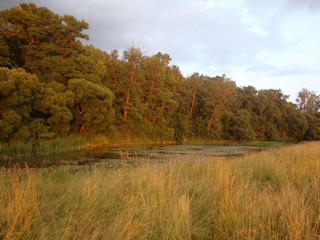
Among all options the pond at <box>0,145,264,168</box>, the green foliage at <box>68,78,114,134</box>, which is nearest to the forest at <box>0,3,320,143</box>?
the green foliage at <box>68,78,114,134</box>

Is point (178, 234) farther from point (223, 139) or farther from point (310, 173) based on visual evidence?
point (223, 139)

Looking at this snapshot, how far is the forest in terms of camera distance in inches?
776

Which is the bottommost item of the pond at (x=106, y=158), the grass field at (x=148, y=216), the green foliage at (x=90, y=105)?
the pond at (x=106, y=158)

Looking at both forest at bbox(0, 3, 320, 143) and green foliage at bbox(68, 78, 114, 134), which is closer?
forest at bbox(0, 3, 320, 143)

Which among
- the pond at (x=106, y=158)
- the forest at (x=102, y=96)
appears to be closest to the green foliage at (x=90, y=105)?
the forest at (x=102, y=96)

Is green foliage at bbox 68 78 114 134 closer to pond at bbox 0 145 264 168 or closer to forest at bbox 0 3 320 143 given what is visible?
forest at bbox 0 3 320 143

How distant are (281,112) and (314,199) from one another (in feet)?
187

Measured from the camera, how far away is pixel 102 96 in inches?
990

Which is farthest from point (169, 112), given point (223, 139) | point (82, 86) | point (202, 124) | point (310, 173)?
point (310, 173)

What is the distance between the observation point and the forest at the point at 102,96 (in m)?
19.7

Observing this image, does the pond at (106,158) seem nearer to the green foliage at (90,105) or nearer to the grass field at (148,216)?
the grass field at (148,216)

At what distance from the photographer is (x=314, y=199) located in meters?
4.13

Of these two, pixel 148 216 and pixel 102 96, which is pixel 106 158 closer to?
pixel 102 96

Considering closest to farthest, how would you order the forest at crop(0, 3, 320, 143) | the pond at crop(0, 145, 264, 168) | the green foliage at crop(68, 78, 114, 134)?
the pond at crop(0, 145, 264, 168), the forest at crop(0, 3, 320, 143), the green foliage at crop(68, 78, 114, 134)
